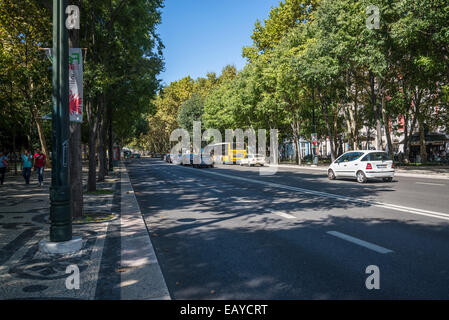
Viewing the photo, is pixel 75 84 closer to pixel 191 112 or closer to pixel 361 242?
pixel 361 242

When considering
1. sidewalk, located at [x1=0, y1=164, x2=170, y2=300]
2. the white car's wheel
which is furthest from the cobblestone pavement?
the white car's wheel

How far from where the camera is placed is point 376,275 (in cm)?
436

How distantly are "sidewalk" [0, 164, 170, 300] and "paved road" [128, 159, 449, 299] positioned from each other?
0.31 metres

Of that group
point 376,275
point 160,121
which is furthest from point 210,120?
point 376,275

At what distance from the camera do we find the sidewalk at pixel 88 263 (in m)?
4.00

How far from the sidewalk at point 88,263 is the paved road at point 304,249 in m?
0.31

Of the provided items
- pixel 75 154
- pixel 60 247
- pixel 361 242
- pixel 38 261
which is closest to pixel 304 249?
pixel 361 242

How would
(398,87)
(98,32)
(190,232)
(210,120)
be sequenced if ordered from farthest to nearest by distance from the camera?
(210,120), (398,87), (98,32), (190,232)

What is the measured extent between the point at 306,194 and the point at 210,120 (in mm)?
50168

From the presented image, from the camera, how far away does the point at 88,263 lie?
506 centimetres

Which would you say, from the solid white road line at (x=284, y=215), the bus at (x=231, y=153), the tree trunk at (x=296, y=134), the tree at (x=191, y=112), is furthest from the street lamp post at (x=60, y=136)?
the tree at (x=191, y=112)

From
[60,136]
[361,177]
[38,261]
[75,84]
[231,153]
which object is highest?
[75,84]

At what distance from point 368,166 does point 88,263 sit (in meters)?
15.1
